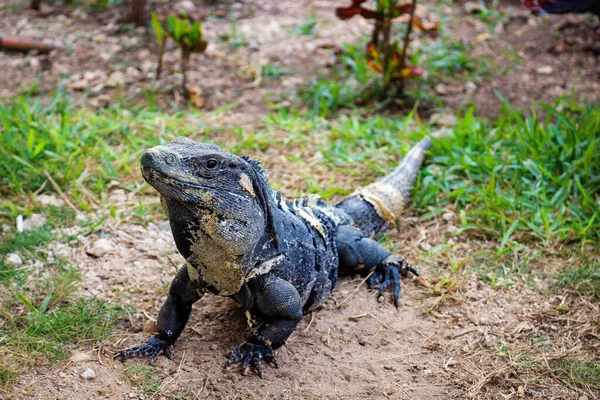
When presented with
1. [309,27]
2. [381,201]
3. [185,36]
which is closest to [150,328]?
[381,201]

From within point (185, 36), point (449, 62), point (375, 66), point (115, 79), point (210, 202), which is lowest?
point (115, 79)

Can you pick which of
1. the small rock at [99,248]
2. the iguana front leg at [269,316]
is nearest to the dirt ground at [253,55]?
the small rock at [99,248]

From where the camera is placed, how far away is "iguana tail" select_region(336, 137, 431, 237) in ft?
14.9

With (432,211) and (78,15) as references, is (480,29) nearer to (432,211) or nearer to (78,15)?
(432,211)

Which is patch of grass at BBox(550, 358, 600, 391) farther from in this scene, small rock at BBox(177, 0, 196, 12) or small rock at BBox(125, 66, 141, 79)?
small rock at BBox(177, 0, 196, 12)

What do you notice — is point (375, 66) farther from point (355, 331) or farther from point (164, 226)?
point (355, 331)

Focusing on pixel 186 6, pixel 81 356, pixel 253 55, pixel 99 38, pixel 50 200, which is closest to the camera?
pixel 81 356

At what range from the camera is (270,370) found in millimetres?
3438

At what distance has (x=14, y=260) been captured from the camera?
4.16 m

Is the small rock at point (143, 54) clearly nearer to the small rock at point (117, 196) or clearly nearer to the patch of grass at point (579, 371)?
the small rock at point (117, 196)

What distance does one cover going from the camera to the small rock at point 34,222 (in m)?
4.53

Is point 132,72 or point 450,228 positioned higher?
point 132,72

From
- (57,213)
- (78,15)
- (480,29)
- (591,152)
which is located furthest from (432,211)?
(78,15)

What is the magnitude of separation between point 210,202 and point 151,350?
100 cm
